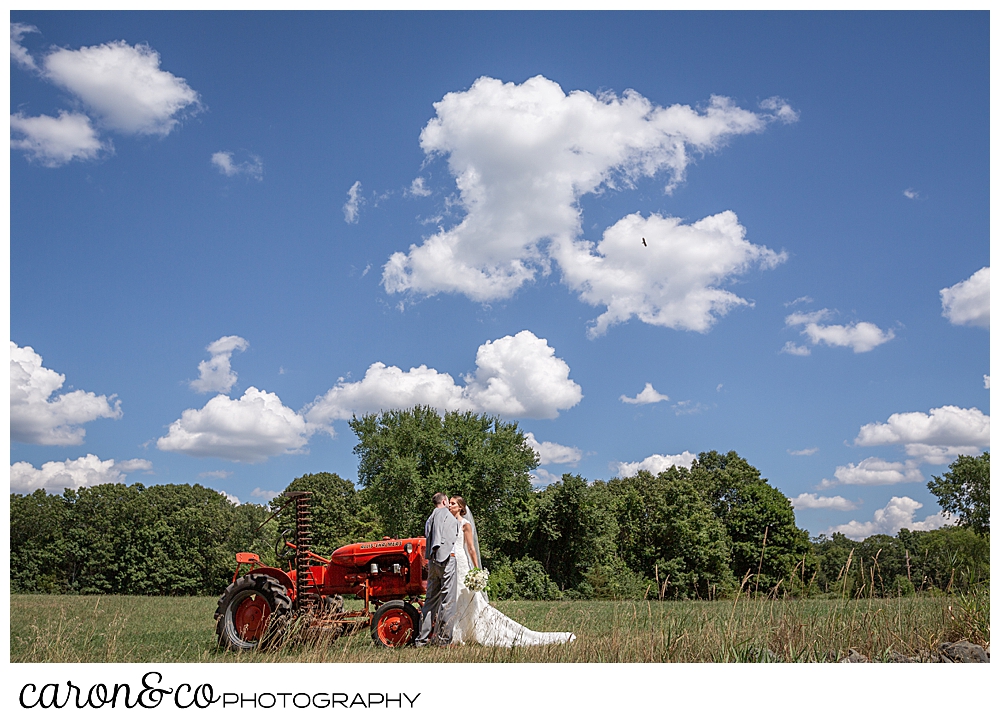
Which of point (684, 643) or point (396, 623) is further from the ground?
point (684, 643)

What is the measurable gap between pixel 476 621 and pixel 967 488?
110 ft

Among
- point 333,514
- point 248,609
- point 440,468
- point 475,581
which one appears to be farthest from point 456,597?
point 333,514

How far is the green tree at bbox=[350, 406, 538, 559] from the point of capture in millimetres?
25875

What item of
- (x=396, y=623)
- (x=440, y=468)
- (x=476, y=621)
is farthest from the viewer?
(x=440, y=468)

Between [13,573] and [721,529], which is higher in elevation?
[721,529]

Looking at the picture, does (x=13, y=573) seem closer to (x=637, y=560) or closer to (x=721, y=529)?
(x=637, y=560)

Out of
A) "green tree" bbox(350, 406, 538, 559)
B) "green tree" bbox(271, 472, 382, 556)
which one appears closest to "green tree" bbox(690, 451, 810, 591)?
"green tree" bbox(350, 406, 538, 559)

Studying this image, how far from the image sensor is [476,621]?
8.48 metres

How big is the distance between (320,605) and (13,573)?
107 ft

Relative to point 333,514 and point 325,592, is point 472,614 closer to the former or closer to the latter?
point 325,592

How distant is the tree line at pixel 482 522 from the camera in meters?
27.0
